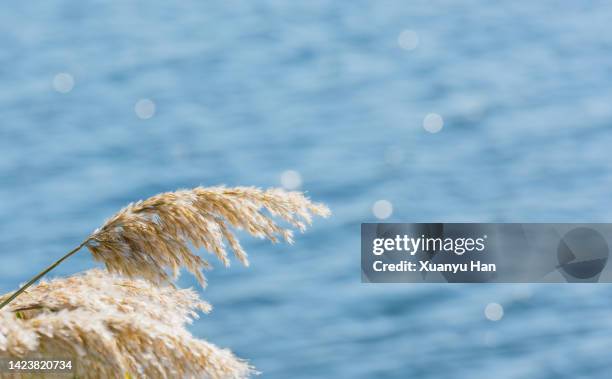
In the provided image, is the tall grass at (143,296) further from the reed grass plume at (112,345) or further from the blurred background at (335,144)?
the blurred background at (335,144)

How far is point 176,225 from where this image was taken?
245 centimetres

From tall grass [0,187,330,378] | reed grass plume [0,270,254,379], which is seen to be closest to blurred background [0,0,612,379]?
tall grass [0,187,330,378]

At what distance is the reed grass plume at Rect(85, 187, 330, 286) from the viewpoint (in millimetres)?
2461

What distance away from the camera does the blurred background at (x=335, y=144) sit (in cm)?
812

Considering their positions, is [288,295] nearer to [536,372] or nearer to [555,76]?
[536,372]

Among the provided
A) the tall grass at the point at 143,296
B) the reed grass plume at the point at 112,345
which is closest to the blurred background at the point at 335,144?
the tall grass at the point at 143,296

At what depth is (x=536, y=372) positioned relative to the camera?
7711 millimetres

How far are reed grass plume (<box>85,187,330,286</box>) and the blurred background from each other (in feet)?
17.3

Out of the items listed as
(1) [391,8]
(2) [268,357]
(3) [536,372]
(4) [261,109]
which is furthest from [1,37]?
(3) [536,372]

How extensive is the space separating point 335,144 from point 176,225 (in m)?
7.38

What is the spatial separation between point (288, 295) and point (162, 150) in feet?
7.22

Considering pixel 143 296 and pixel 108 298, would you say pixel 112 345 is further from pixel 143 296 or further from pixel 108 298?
pixel 143 296

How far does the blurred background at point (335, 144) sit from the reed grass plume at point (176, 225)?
5286 millimetres

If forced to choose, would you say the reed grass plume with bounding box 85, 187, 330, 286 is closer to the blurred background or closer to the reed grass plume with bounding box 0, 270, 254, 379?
the reed grass plume with bounding box 0, 270, 254, 379
